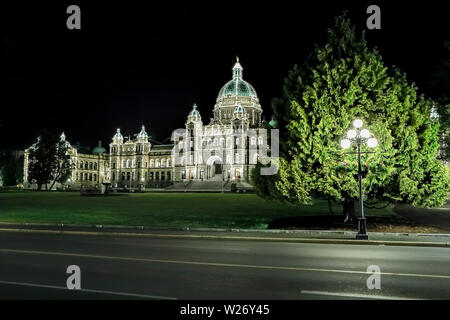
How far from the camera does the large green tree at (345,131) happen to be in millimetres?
17062

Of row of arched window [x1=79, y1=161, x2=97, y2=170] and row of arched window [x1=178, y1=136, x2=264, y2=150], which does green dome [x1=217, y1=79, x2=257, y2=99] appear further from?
row of arched window [x1=79, y1=161, x2=97, y2=170]

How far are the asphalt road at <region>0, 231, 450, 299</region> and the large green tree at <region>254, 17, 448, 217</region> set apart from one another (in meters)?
4.75

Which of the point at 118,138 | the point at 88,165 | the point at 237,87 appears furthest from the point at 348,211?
the point at 88,165

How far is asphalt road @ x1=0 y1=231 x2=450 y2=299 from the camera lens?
6617 mm

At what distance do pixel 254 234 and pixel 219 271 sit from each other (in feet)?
25.2

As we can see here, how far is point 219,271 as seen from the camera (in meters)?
8.41

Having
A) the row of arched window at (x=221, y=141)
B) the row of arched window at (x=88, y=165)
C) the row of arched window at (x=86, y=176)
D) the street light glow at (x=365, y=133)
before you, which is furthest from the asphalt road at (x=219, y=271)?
the row of arched window at (x=88, y=165)

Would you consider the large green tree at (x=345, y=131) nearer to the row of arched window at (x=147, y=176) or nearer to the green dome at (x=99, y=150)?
the row of arched window at (x=147, y=176)

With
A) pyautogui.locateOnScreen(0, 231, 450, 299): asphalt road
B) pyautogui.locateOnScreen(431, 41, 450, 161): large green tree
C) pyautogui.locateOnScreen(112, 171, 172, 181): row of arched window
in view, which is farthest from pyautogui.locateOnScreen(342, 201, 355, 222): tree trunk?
pyautogui.locateOnScreen(112, 171, 172, 181): row of arched window

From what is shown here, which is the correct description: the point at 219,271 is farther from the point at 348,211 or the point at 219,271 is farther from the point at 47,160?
the point at 47,160

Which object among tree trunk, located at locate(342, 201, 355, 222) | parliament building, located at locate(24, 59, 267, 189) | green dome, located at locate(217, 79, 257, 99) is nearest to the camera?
tree trunk, located at locate(342, 201, 355, 222)

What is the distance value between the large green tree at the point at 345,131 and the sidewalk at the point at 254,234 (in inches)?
96.4
